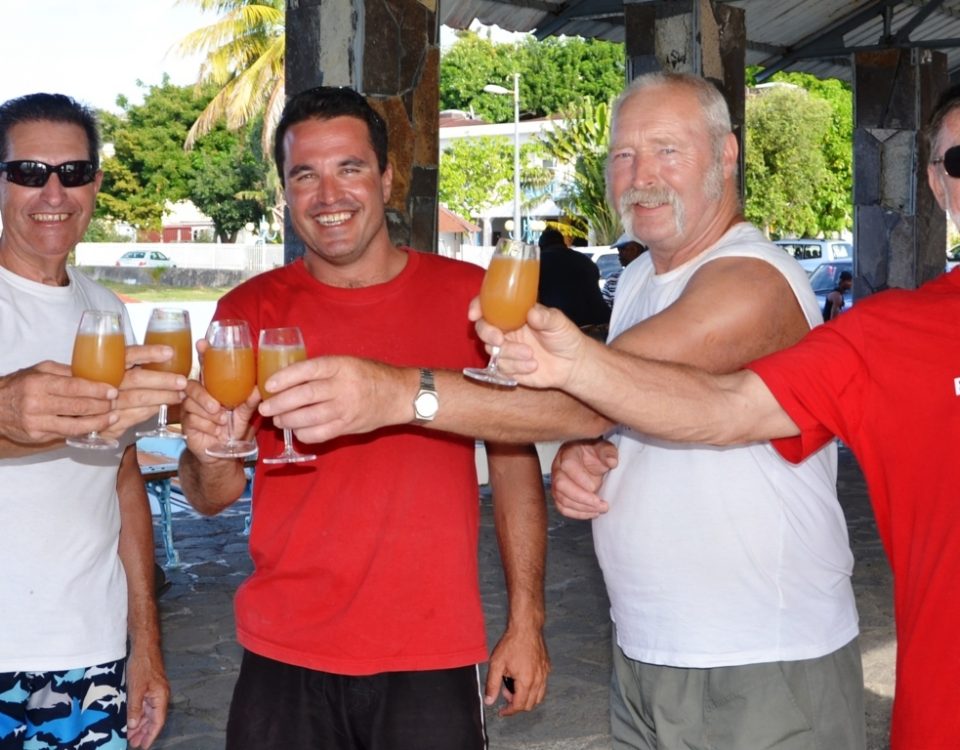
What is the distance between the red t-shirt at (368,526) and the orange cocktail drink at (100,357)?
368 millimetres

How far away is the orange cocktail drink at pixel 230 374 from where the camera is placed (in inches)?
107

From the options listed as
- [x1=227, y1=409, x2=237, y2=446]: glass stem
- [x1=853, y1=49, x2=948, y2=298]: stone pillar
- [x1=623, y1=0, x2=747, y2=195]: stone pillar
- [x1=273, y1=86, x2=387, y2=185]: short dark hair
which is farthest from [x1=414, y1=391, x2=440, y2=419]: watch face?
[x1=853, y1=49, x2=948, y2=298]: stone pillar

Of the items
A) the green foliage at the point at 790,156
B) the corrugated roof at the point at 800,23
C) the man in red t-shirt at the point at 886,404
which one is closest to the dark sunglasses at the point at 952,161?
the man in red t-shirt at the point at 886,404

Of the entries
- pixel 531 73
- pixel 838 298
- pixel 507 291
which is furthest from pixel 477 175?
pixel 507 291

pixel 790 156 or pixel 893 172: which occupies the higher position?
pixel 790 156

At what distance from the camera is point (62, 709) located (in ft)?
9.74

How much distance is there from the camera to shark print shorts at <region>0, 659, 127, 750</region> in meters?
2.92

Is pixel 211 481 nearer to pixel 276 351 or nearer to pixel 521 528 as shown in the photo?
pixel 276 351

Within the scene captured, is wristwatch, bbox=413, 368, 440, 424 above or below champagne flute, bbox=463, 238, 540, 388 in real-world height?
below

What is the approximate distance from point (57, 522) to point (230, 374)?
25.5 inches

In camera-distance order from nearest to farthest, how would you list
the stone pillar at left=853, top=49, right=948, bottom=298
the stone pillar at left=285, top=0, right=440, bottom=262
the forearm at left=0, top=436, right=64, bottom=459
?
1. the forearm at left=0, top=436, right=64, bottom=459
2. the stone pillar at left=285, top=0, right=440, bottom=262
3. the stone pillar at left=853, top=49, right=948, bottom=298

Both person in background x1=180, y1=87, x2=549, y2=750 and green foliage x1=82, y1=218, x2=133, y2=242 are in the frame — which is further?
green foliage x1=82, y1=218, x2=133, y2=242

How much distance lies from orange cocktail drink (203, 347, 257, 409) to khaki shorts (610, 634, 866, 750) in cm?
111

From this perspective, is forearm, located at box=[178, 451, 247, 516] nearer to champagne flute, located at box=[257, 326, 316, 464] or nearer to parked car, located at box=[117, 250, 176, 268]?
champagne flute, located at box=[257, 326, 316, 464]
